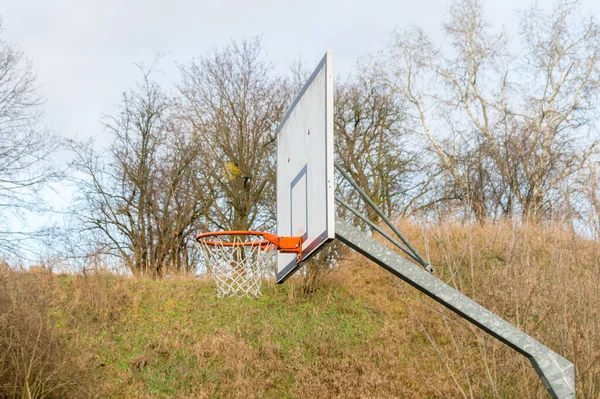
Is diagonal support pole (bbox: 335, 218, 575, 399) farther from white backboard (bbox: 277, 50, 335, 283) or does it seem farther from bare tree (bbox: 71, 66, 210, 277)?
bare tree (bbox: 71, 66, 210, 277)

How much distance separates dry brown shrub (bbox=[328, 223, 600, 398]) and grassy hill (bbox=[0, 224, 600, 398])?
0.04 meters

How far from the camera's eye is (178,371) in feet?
33.9

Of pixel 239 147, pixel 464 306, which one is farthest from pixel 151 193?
pixel 464 306

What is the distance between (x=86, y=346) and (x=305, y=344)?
3.58 metres

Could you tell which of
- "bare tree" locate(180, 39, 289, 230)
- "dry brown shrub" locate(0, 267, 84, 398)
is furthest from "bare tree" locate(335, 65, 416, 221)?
"dry brown shrub" locate(0, 267, 84, 398)

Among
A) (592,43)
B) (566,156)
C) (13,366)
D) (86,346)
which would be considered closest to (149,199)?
(86,346)

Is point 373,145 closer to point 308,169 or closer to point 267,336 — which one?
point 267,336

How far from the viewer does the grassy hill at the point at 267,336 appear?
28.2 ft

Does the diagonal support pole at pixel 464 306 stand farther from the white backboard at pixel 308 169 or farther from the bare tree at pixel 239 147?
the bare tree at pixel 239 147

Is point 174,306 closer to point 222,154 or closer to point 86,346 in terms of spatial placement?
point 86,346

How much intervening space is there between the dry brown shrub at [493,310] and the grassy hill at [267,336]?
0.14ft

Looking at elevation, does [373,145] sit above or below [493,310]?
above

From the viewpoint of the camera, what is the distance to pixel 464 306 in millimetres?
5293

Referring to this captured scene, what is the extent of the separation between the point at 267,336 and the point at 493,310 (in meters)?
4.80
